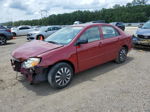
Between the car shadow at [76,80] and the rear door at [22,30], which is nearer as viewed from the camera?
the car shadow at [76,80]

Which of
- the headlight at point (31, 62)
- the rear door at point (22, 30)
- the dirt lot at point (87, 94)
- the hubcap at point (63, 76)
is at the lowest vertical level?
the dirt lot at point (87, 94)

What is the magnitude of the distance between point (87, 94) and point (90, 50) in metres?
1.37

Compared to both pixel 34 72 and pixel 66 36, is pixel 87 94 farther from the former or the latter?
pixel 66 36

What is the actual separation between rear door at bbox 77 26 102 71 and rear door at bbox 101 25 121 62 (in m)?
0.28

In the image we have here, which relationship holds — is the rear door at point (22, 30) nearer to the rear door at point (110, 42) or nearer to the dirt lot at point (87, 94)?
the dirt lot at point (87, 94)

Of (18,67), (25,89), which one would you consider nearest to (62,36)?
(18,67)

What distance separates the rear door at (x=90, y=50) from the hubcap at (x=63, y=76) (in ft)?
1.49

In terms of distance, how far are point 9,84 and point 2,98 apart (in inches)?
28.1

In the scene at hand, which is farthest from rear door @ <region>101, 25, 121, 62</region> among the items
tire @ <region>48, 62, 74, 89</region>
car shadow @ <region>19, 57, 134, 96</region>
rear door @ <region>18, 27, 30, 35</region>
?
rear door @ <region>18, 27, 30, 35</region>

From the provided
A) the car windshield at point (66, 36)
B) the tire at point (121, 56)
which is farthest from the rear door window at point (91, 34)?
the tire at point (121, 56)

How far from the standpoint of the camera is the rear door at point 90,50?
13.4 ft

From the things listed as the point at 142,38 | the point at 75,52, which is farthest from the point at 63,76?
the point at 142,38

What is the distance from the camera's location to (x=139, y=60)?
594 centimetres

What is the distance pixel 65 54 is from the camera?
372cm
